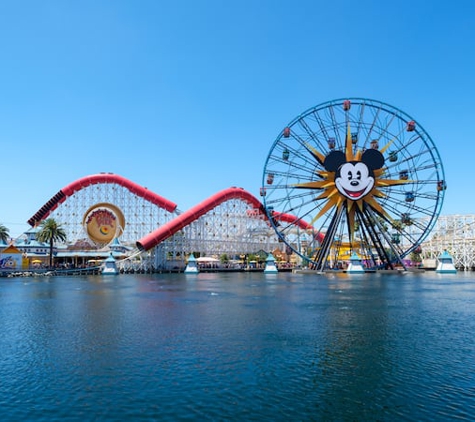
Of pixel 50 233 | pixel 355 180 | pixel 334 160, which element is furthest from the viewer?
pixel 50 233

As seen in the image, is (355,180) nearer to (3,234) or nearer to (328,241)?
(328,241)

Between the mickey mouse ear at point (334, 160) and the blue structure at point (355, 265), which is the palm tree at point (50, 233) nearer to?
the mickey mouse ear at point (334, 160)

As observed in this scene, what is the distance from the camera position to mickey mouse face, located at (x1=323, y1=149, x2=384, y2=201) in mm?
59472

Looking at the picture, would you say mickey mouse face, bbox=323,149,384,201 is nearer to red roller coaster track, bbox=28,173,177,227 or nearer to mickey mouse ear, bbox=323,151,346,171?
mickey mouse ear, bbox=323,151,346,171

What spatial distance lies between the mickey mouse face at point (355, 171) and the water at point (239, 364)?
108 ft

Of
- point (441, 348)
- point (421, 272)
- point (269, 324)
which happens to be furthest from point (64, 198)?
point (441, 348)

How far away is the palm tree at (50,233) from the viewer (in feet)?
250

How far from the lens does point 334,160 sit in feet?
197

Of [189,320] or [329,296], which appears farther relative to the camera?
[329,296]

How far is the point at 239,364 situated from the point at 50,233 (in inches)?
2742

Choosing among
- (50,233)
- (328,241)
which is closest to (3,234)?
(50,233)

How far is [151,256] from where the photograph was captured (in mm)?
78875

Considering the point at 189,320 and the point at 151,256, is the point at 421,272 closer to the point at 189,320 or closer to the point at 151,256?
the point at 151,256

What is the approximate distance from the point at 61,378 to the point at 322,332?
11.4 m
